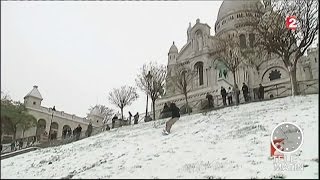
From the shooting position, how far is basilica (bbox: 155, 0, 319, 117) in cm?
3488

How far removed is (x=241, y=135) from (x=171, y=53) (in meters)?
35.1

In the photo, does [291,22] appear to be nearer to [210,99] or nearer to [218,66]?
[210,99]

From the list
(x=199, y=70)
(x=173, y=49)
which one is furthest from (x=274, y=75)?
(x=173, y=49)

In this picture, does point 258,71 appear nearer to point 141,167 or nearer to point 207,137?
point 207,137

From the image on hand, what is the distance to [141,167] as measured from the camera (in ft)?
37.0

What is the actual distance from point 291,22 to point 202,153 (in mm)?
12528

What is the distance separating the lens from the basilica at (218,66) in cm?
3488

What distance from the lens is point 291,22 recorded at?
21109 mm

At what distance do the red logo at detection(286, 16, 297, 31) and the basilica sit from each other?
5.92 meters

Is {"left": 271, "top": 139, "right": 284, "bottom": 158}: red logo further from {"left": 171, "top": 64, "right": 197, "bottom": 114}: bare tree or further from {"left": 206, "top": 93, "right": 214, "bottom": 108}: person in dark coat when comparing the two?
{"left": 171, "top": 64, "right": 197, "bottom": 114}: bare tree

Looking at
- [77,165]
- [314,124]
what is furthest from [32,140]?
[314,124]

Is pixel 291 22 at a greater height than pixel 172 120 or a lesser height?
greater

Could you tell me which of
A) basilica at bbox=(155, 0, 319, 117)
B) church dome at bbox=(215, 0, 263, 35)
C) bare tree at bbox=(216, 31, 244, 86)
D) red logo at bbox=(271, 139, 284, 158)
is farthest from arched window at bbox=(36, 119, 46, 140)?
red logo at bbox=(271, 139, 284, 158)

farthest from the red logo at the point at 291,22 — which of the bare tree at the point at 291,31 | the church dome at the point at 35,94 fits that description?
the church dome at the point at 35,94
